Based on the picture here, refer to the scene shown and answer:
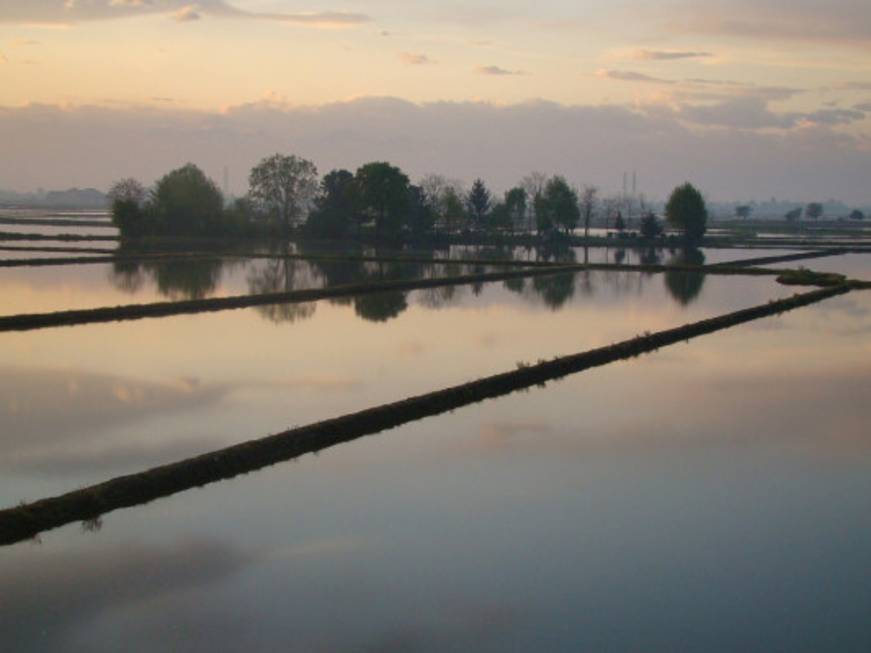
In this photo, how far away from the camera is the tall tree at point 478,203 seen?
70250 mm

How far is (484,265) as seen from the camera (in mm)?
37844

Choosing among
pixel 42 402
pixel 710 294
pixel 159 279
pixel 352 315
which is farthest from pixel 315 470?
pixel 710 294

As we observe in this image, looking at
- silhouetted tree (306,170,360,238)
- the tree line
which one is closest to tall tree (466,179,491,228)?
the tree line

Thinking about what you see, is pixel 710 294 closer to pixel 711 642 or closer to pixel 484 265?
pixel 484 265

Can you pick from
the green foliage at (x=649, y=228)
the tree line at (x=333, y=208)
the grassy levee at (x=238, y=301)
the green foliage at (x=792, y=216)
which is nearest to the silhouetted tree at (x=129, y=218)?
the tree line at (x=333, y=208)

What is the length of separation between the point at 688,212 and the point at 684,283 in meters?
34.5

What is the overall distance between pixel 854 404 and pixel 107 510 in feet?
31.7

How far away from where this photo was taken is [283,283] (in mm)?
27156

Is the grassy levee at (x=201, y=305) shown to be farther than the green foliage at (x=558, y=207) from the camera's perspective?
No

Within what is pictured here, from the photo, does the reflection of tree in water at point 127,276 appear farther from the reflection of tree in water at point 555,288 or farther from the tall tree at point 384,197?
the tall tree at point 384,197

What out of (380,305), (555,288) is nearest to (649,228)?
(555,288)

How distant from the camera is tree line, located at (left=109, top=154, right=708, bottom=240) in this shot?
50.3m

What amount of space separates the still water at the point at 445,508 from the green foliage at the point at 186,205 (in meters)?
34.3

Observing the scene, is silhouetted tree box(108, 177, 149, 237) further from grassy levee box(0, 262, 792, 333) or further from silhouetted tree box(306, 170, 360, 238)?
grassy levee box(0, 262, 792, 333)
